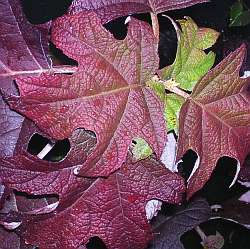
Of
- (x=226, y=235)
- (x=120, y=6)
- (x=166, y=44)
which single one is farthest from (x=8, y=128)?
(x=226, y=235)

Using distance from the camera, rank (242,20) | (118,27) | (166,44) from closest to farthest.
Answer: (118,27)
(166,44)
(242,20)

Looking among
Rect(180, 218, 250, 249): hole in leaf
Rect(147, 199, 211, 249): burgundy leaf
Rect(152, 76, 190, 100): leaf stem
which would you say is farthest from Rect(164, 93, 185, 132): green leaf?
Rect(180, 218, 250, 249): hole in leaf

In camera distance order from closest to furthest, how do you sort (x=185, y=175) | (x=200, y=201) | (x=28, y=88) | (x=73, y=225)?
(x=28, y=88) < (x=73, y=225) < (x=185, y=175) < (x=200, y=201)

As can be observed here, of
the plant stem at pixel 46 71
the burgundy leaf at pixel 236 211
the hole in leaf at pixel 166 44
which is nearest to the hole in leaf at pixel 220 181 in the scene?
the burgundy leaf at pixel 236 211

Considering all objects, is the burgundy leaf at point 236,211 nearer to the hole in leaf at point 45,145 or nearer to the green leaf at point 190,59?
the hole in leaf at point 45,145

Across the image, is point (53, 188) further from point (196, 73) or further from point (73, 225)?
point (196, 73)

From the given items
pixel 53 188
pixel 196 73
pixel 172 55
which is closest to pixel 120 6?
pixel 196 73

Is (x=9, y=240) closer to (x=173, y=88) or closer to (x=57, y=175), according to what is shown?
(x=57, y=175)

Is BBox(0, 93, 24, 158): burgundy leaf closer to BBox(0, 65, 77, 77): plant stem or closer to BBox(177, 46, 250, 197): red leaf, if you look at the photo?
BBox(0, 65, 77, 77): plant stem
